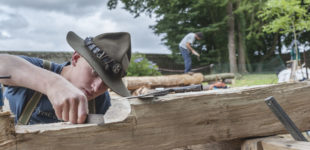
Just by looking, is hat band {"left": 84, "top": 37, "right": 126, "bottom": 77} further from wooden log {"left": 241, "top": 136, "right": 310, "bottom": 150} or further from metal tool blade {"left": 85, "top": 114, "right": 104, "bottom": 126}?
wooden log {"left": 241, "top": 136, "right": 310, "bottom": 150}

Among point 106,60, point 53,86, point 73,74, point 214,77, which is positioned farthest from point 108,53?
point 214,77

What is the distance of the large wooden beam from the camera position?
846mm

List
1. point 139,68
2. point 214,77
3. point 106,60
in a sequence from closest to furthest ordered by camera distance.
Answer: point 106,60 < point 139,68 < point 214,77

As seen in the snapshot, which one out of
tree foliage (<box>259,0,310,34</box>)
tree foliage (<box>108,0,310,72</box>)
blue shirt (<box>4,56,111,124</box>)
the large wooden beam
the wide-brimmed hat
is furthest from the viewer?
tree foliage (<box>108,0,310,72</box>)

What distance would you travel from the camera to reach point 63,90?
3.03 ft

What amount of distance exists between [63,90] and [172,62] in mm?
17050

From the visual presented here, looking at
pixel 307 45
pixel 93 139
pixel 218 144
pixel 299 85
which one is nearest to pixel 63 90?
pixel 93 139

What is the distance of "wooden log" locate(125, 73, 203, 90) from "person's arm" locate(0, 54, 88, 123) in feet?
16.3

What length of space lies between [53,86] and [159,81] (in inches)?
230

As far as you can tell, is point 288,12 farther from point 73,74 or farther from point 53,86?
point 53,86

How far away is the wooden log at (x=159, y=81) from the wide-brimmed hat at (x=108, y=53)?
4633 mm

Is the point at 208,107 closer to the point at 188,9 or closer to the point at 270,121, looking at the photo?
the point at 270,121

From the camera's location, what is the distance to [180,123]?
1009mm

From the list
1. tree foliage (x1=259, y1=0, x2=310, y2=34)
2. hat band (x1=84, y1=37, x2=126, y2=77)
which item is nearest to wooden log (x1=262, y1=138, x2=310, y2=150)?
hat band (x1=84, y1=37, x2=126, y2=77)
